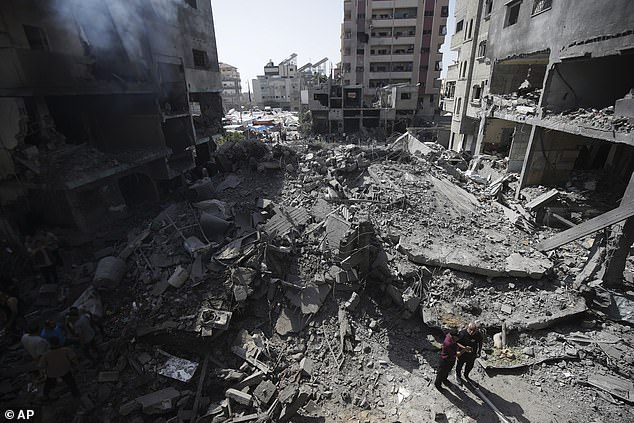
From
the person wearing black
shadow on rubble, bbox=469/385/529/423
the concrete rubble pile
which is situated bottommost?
shadow on rubble, bbox=469/385/529/423

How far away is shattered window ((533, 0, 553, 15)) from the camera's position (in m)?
12.0

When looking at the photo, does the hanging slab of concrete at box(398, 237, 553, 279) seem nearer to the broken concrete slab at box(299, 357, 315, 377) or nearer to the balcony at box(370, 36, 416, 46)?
the broken concrete slab at box(299, 357, 315, 377)

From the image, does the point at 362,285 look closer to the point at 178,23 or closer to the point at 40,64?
the point at 40,64

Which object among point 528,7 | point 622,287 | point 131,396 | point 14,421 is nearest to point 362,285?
point 131,396

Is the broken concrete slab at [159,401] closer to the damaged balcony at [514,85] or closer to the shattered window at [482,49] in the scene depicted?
the damaged balcony at [514,85]

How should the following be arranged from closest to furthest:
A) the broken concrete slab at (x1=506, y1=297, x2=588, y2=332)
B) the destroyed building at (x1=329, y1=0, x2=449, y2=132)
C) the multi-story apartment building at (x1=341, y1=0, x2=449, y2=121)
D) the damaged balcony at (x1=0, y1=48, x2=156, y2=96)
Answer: the broken concrete slab at (x1=506, y1=297, x2=588, y2=332)
the damaged balcony at (x1=0, y1=48, x2=156, y2=96)
the destroyed building at (x1=329, y1=0, x2=449, y2=132)
the multi-story apartment building at (x1=341, y1=0, x2=449, y2=121)

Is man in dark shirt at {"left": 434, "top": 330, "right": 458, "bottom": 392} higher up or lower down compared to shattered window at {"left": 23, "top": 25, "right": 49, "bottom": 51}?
lower down

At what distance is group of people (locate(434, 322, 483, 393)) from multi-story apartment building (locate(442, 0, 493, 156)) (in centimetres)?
1945

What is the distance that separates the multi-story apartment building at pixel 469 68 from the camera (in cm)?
2184

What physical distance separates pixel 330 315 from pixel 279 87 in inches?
3011

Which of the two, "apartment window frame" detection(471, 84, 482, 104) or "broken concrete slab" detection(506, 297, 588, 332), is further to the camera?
"apartment window frame" detection(471, 84, 482, 104)

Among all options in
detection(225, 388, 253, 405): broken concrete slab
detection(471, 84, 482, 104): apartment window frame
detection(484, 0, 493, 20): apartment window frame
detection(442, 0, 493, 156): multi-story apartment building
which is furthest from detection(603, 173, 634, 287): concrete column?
detection(484, 0, 493, 20): apartment window frame

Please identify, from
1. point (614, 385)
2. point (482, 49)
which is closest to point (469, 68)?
point (482, 49)

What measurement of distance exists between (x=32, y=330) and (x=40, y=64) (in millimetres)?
7397
